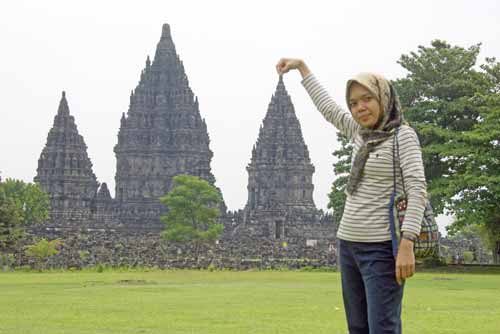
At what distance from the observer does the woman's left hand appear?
21.0 ft

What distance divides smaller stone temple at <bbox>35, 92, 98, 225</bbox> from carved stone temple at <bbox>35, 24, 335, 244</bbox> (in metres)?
0.10

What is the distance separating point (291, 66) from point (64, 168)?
9889 centimetres

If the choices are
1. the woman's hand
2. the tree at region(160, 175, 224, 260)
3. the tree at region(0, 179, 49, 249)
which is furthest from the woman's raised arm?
the tree at region(0, 179, 49, 249)

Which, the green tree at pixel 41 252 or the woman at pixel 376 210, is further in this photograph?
the green tree at pixel 41 252

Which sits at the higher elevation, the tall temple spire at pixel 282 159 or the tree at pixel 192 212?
the tall temple spire at pixel 282 159

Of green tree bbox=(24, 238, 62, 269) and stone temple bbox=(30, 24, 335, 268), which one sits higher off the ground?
stone temple bbox=(30, 24, 335, 268)

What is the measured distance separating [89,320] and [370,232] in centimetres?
786

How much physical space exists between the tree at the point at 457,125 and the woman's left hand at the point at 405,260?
27357 millimetres

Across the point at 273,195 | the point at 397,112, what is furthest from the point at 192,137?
the point at 397,112

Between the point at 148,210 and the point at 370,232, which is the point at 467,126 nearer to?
the point at 370,232

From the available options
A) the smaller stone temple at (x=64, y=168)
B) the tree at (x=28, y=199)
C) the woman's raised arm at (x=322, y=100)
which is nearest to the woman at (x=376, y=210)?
the woman's raised arm at (x=322, y=100)

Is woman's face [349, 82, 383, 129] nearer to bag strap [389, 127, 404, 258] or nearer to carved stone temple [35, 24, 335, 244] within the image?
bag strap [389, 127, 404, 258]

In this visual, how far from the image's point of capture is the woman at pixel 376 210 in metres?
6.59

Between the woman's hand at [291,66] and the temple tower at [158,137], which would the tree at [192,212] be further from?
the woman's hand at [291,66]
